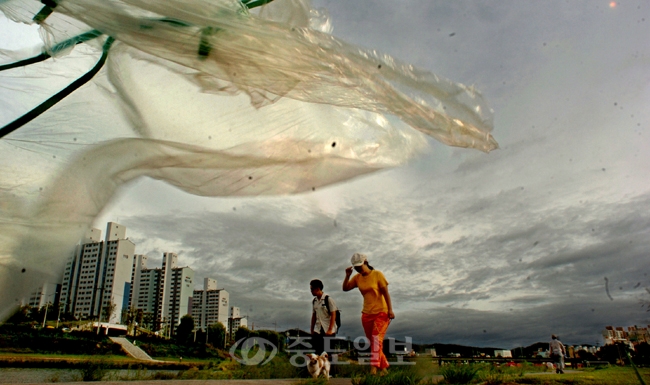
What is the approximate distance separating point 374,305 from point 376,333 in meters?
0.26

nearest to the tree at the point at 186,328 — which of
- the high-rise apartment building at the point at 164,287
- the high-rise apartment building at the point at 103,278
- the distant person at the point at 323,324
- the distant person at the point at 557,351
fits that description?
the high-rise apartment building at the point at 103,278

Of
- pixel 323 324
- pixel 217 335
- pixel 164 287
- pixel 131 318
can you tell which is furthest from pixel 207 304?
pixel 323 324

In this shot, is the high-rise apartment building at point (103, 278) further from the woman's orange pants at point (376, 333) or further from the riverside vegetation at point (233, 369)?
the woman's orange pants at point (376, 333)

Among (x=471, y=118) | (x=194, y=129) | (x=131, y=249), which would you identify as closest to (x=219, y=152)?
(x=194, y=129)

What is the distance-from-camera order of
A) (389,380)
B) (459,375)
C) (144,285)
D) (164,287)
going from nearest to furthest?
(389,380) → (459,375) → (164,287) → (144,285)

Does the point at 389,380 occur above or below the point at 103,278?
below

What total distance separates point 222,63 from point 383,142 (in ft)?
4.40

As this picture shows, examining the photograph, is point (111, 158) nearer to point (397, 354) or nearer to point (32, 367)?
point (397, 354)

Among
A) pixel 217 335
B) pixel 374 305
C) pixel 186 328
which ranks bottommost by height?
pixel 217 335

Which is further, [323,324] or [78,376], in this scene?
[78,376]

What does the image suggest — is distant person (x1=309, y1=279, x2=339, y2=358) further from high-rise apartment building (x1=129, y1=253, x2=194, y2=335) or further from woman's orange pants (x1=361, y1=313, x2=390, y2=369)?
high-rise apartment building (x1=129, y1=253, x2=194, y2=335)

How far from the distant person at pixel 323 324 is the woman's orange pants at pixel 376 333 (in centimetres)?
48

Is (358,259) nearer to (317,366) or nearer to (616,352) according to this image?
(317,366)

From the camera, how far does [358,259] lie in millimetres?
4125
